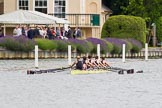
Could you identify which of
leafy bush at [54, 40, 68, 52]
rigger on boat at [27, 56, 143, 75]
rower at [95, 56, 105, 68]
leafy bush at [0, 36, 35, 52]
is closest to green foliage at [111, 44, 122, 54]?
leafy bush at [54, 40, 68, 52]

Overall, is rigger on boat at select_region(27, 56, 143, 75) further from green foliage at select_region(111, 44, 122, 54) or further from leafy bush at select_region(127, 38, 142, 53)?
leafy bush at select_region(127, 38, 142, 53)

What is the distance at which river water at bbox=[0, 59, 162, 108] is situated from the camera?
3762cm

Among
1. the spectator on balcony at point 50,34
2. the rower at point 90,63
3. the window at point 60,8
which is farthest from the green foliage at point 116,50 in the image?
the rower at point 90,63

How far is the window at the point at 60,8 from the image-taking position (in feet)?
271

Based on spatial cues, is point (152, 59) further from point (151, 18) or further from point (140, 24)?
point (151, 18)

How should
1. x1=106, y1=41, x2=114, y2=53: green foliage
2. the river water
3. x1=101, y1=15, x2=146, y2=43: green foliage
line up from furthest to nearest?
x1=101, y1=15, x2=146, y2=43: green foliage
x1=106, y1=41, x2=114, y2=53: green foliage
the river water

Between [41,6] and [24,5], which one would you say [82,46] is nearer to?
[41,6]

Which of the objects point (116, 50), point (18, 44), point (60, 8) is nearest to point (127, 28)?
point (116, 50)

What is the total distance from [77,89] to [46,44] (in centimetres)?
2258

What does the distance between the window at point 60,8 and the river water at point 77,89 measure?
77.9 ft

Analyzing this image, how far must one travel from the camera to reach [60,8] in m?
83.3

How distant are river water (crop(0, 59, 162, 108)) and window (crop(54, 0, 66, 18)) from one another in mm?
23756

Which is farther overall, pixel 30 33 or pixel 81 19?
pixel 81 19

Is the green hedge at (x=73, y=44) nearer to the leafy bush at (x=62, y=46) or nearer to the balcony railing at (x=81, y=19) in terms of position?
the leafy bush at (x=62, y=46)
